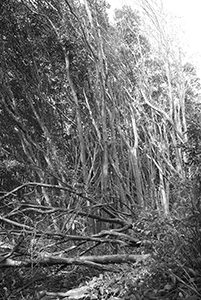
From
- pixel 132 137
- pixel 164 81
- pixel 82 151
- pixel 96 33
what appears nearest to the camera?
pixel 82 151

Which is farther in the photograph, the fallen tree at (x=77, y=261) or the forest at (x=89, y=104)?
the forest at (x=89, y=104)

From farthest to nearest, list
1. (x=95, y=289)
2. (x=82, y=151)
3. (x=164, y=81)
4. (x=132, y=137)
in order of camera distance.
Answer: (x=164, y=81) → (x=132, y=137) → (x=82, y=151) → (x=95, y=289)

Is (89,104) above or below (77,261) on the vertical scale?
above

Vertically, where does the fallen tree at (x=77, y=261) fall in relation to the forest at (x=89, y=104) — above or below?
below

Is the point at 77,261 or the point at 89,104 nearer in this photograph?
the point at 77,261

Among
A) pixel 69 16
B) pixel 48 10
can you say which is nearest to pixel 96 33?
pixel 69 16

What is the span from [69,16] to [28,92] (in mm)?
1976

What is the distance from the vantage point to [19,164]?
29.8ft

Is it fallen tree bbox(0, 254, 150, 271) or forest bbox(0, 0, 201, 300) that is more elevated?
forest bbox(0, 0, 201, 300)

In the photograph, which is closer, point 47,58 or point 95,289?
point 95,289

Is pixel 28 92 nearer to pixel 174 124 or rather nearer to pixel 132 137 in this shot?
pixel 132 137

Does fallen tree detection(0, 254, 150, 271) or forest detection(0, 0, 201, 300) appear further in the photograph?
forest detection(0, 0, 201, 300)

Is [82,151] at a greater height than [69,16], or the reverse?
[69,16]

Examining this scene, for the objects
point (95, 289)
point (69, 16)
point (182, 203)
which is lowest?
point (95, 289)
